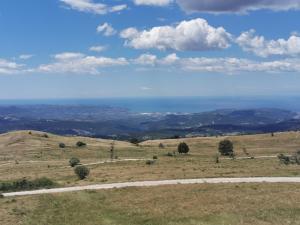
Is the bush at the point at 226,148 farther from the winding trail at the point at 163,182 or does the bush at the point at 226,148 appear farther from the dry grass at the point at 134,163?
the winding trail at the point at 163,182

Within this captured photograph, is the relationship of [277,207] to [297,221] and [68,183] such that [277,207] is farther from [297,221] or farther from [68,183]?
[68,183]

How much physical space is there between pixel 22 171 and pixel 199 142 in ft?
261

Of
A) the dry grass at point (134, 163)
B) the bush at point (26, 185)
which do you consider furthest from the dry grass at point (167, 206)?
the dry grass at point (134, 163)

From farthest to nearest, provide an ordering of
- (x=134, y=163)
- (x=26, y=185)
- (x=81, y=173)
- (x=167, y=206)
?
(x=134, y=163) < (x=81, y=173) < (x=26, y=185) < (x=167, y=206)

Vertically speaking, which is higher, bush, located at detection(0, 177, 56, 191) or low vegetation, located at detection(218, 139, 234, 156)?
bush, located at detection(0, 177, 56, 191)

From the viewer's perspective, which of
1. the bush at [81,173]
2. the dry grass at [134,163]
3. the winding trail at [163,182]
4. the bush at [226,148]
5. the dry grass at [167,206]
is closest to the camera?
the dry grass at [167,206]

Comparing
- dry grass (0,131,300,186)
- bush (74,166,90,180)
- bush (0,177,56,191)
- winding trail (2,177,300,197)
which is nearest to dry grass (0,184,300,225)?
winding trail (2,177,300,197)

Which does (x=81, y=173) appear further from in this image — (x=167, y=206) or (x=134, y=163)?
(x=167, y=206)

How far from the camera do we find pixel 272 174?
5128 cm

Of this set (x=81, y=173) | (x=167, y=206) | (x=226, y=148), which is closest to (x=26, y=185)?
(x=81, y=173)

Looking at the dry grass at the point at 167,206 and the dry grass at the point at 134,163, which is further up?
the dry grass at the point at 167,206

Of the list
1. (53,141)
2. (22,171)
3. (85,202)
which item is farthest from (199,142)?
(85,202)

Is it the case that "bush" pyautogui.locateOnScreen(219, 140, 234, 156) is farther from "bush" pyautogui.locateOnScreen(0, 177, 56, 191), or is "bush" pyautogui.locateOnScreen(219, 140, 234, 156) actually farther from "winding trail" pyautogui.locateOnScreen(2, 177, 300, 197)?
"bush" pyautogui.locateOnScreen(0, 177, 56, 191)

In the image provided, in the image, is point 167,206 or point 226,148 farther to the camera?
point 226,148
